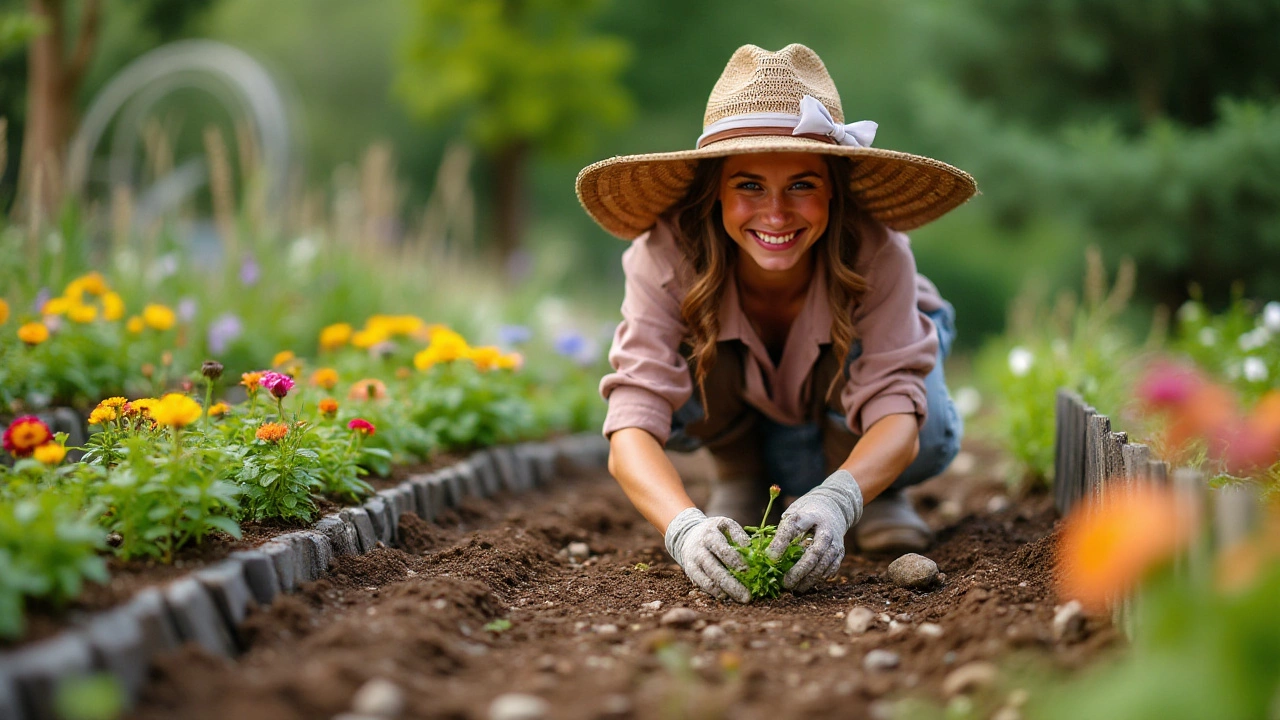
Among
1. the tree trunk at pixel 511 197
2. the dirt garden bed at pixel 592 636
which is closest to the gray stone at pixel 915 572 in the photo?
the dirt garden bed at pixel 592 636

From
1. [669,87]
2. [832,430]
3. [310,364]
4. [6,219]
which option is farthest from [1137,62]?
[669,87]

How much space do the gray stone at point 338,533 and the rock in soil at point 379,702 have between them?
774 mm

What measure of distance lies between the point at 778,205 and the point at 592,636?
39.4 inches

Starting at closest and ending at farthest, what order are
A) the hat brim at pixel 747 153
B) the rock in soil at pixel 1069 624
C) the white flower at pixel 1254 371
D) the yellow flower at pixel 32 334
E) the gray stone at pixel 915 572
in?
the rock in soil at pixel 1069 624
the gray stone at pixel 915 572
the hat brim at pixel 747 153
the yellow flower at pixel 32 334
the white flower at pixel 1254 371

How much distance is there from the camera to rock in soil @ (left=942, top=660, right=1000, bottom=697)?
1.42 metres

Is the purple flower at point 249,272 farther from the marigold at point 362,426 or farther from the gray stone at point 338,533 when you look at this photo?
the gray stone at point 338,533

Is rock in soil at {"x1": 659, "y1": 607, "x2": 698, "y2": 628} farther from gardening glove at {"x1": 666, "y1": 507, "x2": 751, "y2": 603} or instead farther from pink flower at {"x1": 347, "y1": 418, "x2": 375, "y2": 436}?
pink flower at {"x1": 347, "y1": 418, "x2": 375, "y2": 436}

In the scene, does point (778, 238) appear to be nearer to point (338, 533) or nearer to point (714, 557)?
point (714, 557)

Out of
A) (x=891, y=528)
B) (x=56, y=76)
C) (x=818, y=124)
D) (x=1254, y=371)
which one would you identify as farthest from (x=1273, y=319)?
(x=56, y=76)

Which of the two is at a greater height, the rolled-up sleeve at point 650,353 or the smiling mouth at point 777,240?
the smiling mouth at point 777,240

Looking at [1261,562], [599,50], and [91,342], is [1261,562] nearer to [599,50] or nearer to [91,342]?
[91,342]

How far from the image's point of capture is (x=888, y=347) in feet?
7.88

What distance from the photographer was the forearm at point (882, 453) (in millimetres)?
2250

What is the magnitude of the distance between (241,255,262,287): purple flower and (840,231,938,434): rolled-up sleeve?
2.62 meters
